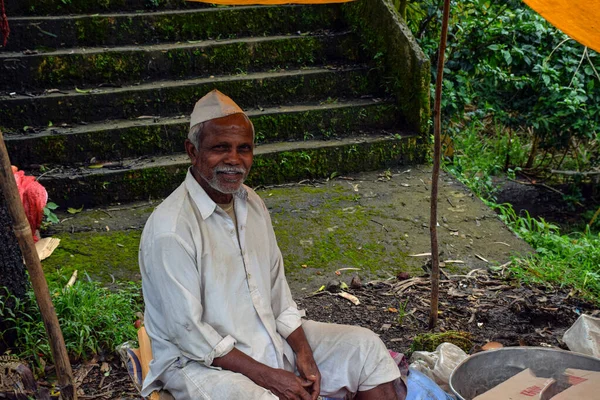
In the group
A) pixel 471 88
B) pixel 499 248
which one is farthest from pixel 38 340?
pixel 471 88

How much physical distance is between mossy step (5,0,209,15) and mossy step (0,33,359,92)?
0.50 metres

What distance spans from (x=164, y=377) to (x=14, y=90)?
382cm

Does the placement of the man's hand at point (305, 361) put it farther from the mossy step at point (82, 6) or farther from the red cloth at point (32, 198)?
the mossy step at point (82, 6)

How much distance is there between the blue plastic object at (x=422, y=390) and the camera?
116 inches

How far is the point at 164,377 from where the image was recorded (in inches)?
108

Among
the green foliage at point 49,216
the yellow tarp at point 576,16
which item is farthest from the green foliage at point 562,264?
the green foliage at point 49,216

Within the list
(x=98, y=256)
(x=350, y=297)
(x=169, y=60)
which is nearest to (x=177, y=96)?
(x=169, y=60)

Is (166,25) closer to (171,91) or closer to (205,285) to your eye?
(171,91)

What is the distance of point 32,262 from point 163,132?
3198 mm

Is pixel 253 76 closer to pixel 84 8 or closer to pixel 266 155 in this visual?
pixel 266 155

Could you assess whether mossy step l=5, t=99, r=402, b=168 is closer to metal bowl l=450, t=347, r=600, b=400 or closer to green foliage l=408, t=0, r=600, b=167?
green foliage l=408, t=0, r=600, b=167

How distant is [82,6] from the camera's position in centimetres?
623

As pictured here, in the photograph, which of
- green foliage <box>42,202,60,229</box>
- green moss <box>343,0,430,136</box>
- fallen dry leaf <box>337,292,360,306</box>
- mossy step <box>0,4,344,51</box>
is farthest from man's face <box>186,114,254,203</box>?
mossy step <box>0,4,344,51</box>

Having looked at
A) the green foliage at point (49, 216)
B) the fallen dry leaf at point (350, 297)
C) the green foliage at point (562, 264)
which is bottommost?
the green foliage at point (562, 264)
